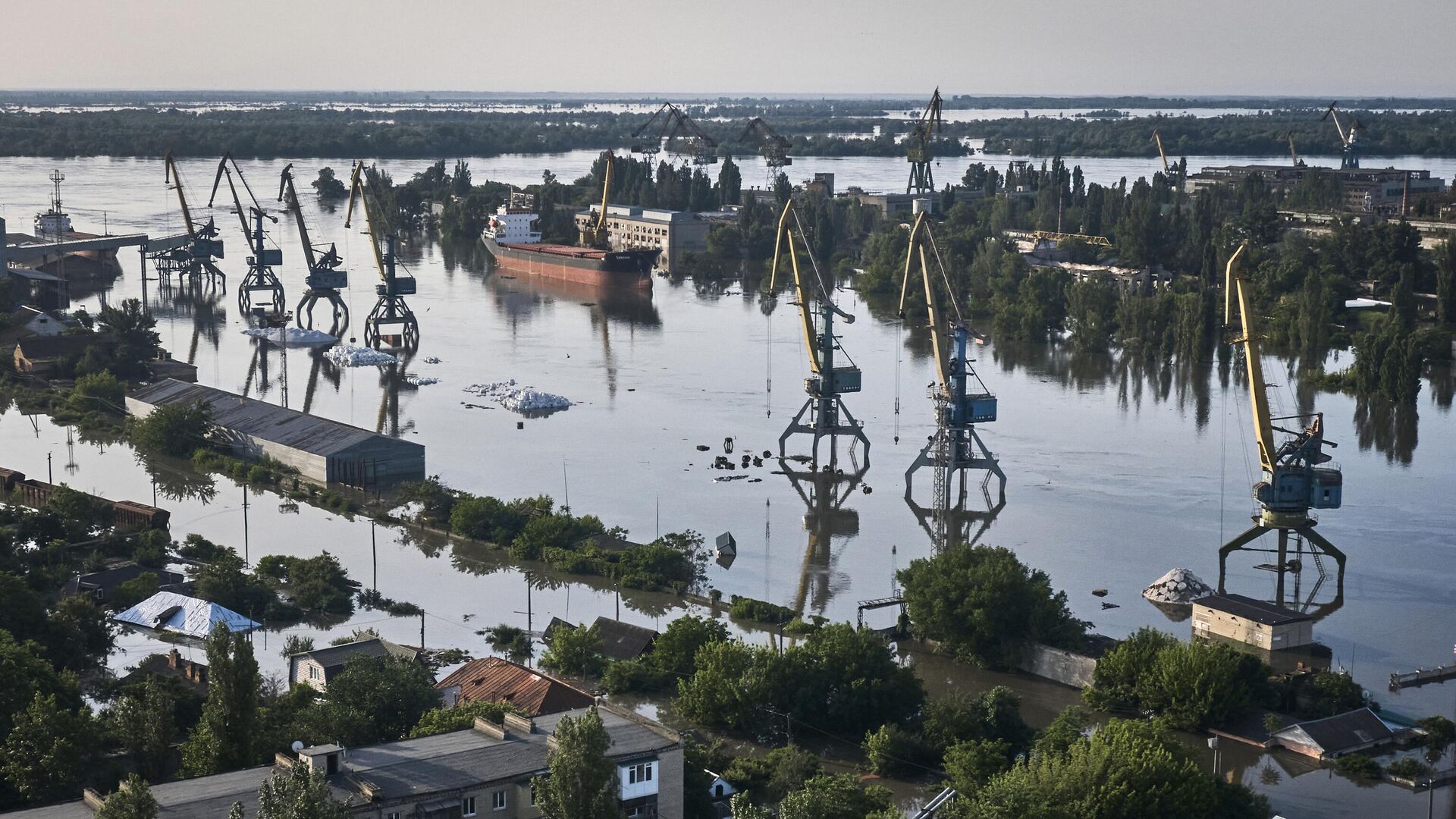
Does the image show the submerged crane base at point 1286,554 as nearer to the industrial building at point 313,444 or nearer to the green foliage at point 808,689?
the green foliage at point 808,689

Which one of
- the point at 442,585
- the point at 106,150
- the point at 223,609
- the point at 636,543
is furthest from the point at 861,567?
the point at 106,150

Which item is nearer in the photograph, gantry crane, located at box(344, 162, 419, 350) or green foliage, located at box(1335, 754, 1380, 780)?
green foliage, located at box(1335, 754, 1380, 780)

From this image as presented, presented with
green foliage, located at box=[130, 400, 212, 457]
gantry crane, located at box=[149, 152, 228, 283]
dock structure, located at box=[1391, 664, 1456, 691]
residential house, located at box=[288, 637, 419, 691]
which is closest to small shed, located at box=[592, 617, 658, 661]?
residential house, located at box=[288, 637, 419, 691]

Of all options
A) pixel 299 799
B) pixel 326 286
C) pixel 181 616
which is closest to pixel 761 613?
pixel 181 616

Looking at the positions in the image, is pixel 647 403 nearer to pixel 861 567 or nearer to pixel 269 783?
pixel 861 567

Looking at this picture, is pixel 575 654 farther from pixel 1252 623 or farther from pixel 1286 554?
pixel 1286 554

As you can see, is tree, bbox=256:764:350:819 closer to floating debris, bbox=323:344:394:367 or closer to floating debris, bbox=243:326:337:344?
floating debris, bbox=323:344:394:367
